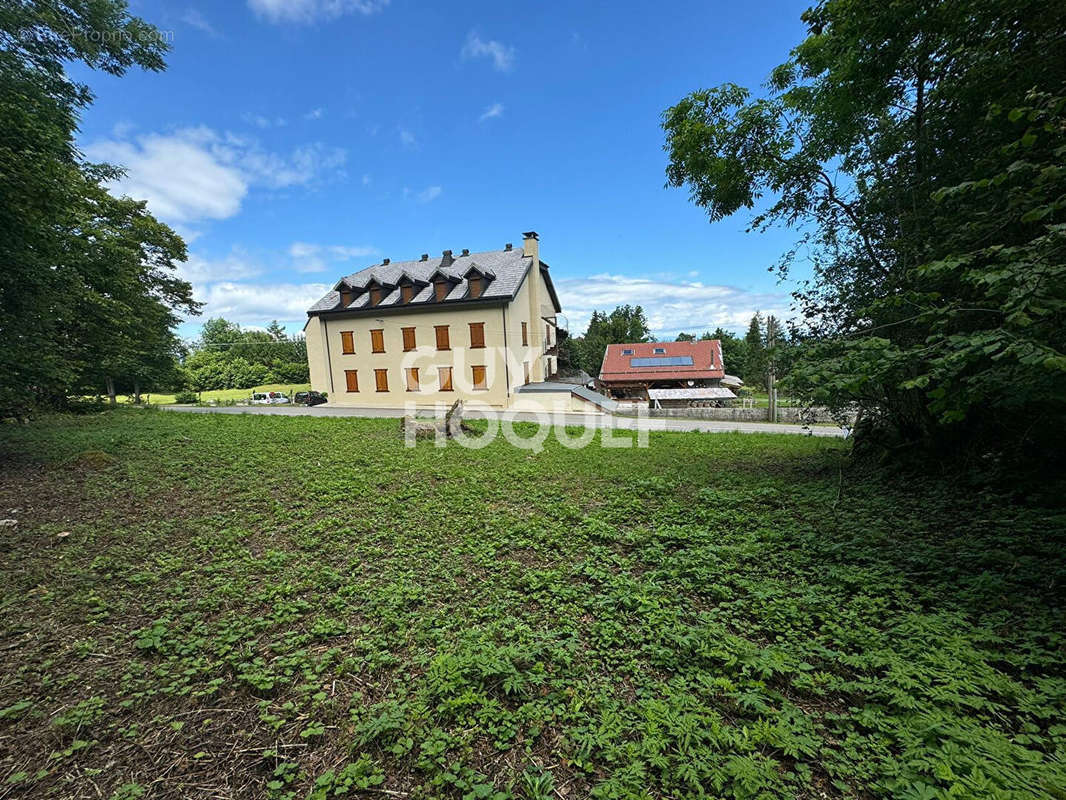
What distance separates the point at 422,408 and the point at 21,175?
1659 centimetres

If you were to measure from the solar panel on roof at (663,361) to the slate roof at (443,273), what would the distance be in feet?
Result: 38.6

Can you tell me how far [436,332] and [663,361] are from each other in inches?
785

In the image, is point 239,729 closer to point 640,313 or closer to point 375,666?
point 375,666

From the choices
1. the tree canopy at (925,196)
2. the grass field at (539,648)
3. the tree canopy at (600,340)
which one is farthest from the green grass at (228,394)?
the tree canopy at (925,196)

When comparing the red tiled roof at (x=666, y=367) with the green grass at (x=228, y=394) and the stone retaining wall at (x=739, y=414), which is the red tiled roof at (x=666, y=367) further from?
the green grass at (x=228, y=394)

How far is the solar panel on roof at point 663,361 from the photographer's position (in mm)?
33438

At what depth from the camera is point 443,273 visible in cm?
2209

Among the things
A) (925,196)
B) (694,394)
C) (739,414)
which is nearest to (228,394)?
(694,394)

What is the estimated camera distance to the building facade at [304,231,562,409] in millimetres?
21234

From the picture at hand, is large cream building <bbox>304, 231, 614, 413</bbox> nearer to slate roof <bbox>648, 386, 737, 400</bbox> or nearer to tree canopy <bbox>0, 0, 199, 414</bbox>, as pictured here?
slate roof <bbox>648, 386, 737, 400</bbox>

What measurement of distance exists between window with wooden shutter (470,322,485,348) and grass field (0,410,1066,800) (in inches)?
627

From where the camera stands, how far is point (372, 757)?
2146mm

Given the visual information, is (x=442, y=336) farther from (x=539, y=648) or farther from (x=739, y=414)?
(x=539, y=648)

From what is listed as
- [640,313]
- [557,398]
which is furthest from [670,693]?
[640,313]
